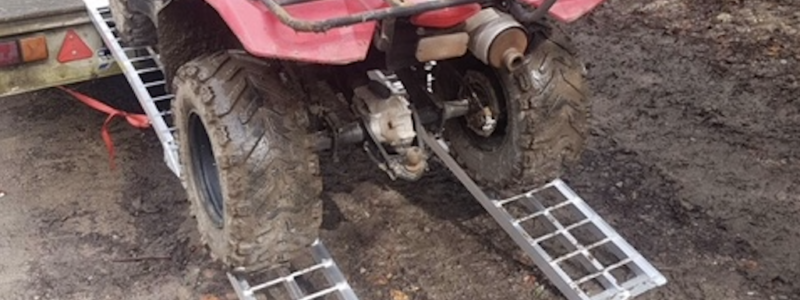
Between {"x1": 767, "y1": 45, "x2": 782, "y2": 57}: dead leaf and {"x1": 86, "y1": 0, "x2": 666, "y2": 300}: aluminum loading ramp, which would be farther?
{"x1": 767, "y1": 45, "x2": 782, "y2": 57}: dead leaf

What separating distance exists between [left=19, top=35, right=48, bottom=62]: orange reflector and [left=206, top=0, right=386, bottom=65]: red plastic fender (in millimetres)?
1635

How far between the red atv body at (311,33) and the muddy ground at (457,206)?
1384 mm

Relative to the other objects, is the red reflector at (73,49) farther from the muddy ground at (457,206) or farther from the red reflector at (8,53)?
the muddy ground at (457,206)

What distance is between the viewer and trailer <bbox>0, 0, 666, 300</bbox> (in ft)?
11.4

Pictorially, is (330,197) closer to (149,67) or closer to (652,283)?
(149,67)

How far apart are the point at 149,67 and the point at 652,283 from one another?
2327mm

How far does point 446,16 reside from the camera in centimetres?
268

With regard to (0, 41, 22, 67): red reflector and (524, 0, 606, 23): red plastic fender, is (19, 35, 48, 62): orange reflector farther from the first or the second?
A: (524, 0, 606, 23): red plastic fender

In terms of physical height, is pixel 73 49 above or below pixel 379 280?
above

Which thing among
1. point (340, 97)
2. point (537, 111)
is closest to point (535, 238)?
point (537, 111)

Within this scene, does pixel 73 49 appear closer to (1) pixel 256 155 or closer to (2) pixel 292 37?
(1) pixel 256 155

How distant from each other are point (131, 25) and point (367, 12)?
6.15 feet

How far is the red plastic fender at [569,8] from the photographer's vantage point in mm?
2830

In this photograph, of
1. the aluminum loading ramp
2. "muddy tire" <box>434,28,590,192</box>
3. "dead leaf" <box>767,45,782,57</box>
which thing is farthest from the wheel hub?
"dead leaf" <box>767,45,782,57</box>
